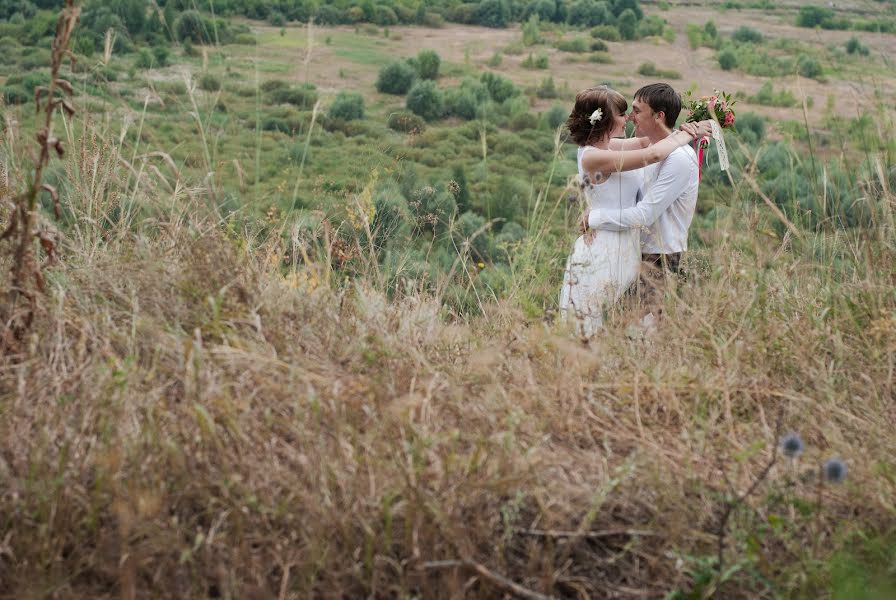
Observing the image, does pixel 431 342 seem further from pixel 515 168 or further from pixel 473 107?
pixel 473 107

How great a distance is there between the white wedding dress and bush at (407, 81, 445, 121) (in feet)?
206

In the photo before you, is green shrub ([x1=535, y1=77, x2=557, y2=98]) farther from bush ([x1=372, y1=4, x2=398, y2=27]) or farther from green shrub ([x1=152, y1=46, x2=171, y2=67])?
green shrub ([x1=152, y1=46, x2=171, y2=67])

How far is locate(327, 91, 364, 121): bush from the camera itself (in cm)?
5191

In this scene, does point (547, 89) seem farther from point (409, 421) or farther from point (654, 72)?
point (409, 421)

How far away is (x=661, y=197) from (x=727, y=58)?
71107mm

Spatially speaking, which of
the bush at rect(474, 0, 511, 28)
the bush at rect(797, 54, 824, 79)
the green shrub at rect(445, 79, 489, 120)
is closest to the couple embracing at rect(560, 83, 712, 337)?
the bush at rect(797, 54, 824, 79)

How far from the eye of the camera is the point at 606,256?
343 cm

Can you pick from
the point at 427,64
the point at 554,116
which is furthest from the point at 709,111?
the point at 427,64

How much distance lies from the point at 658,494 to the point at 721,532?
24 centimetres

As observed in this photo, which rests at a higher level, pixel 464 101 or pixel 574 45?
pixel 574 45

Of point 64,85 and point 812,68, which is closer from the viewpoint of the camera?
point 64,85

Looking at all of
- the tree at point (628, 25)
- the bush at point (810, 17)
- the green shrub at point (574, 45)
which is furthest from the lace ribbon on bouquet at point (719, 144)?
the tree at point (628, 25)

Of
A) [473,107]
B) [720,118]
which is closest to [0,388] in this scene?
[720,118]

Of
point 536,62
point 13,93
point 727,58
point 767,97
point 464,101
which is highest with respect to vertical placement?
point 13,93
